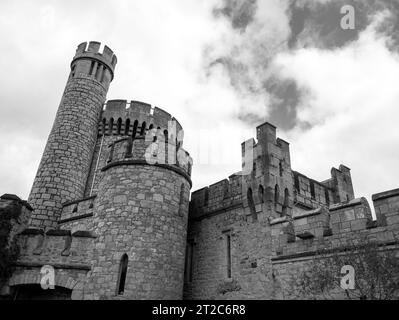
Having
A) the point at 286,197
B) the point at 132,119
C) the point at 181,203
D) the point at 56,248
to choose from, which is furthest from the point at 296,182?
the point at 132,119

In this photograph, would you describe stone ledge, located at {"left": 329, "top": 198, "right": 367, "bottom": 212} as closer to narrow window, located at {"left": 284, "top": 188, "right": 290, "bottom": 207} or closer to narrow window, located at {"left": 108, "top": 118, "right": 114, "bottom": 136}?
narrow window, located at {"left": 284, "top": 188, "right": 290, "bottom": 207}

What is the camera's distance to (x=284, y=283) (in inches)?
341

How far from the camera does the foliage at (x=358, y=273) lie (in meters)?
6.36

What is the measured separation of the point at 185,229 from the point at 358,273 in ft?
18.1

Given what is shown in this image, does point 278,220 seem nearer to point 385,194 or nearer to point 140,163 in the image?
point 385,194

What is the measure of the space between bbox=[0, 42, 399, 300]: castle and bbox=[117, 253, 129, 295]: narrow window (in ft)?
0.12

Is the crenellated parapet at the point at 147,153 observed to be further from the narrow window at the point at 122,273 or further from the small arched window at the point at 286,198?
the small arched window at the point at 286,198

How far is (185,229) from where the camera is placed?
10.8 metres

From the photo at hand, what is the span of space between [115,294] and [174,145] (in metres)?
5.11

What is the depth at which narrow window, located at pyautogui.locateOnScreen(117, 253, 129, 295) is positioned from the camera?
9.00 metres

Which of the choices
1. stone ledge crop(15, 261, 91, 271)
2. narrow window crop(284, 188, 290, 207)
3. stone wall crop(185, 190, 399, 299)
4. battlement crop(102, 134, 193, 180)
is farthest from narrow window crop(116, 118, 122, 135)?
narrow window crop(284, 188, 290, 207)

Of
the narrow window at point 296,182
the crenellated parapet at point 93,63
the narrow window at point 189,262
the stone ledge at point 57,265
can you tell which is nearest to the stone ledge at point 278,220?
the narrow window at point 296,182

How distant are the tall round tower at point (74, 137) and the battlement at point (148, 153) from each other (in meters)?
4.98

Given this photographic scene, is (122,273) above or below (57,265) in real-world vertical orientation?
below
